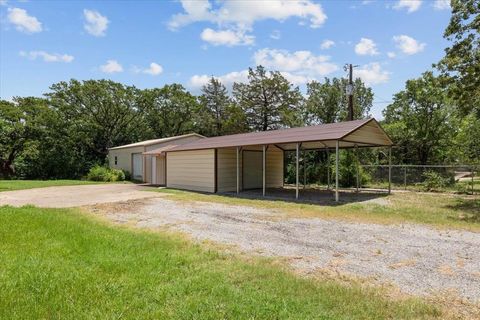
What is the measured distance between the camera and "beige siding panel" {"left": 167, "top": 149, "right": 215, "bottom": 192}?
16.9 meters

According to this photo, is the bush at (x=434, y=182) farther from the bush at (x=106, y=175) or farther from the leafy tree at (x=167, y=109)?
the leafy tree at (x=167, y=109)

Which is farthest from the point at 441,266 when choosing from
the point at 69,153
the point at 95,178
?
the point at 69,153

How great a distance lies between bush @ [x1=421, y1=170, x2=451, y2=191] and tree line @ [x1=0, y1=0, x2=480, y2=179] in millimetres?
2405

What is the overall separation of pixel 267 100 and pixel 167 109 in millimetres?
9373

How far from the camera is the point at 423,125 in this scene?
79.4 feet

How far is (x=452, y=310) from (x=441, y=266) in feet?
5.30

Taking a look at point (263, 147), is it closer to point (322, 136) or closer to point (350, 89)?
point (322, 136)

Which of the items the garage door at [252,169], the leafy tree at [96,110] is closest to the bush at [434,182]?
the garage door at [252,169]

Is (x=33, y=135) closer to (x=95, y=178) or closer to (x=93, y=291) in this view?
(x=95, y=178)

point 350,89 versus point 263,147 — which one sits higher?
point 350,89

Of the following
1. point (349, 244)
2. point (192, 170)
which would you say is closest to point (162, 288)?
point (349, 244)

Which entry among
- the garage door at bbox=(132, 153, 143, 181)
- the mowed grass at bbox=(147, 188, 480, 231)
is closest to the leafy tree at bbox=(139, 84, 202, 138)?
the garage door at bbox=(132, 153, 143, 181)

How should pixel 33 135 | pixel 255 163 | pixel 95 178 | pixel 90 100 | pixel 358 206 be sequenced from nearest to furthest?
1. pixel 358 206
2. pixel 255 163
3. pixel 95 178
4. pixel 33 135
5. pixel 90 100

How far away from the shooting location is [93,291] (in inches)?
148
